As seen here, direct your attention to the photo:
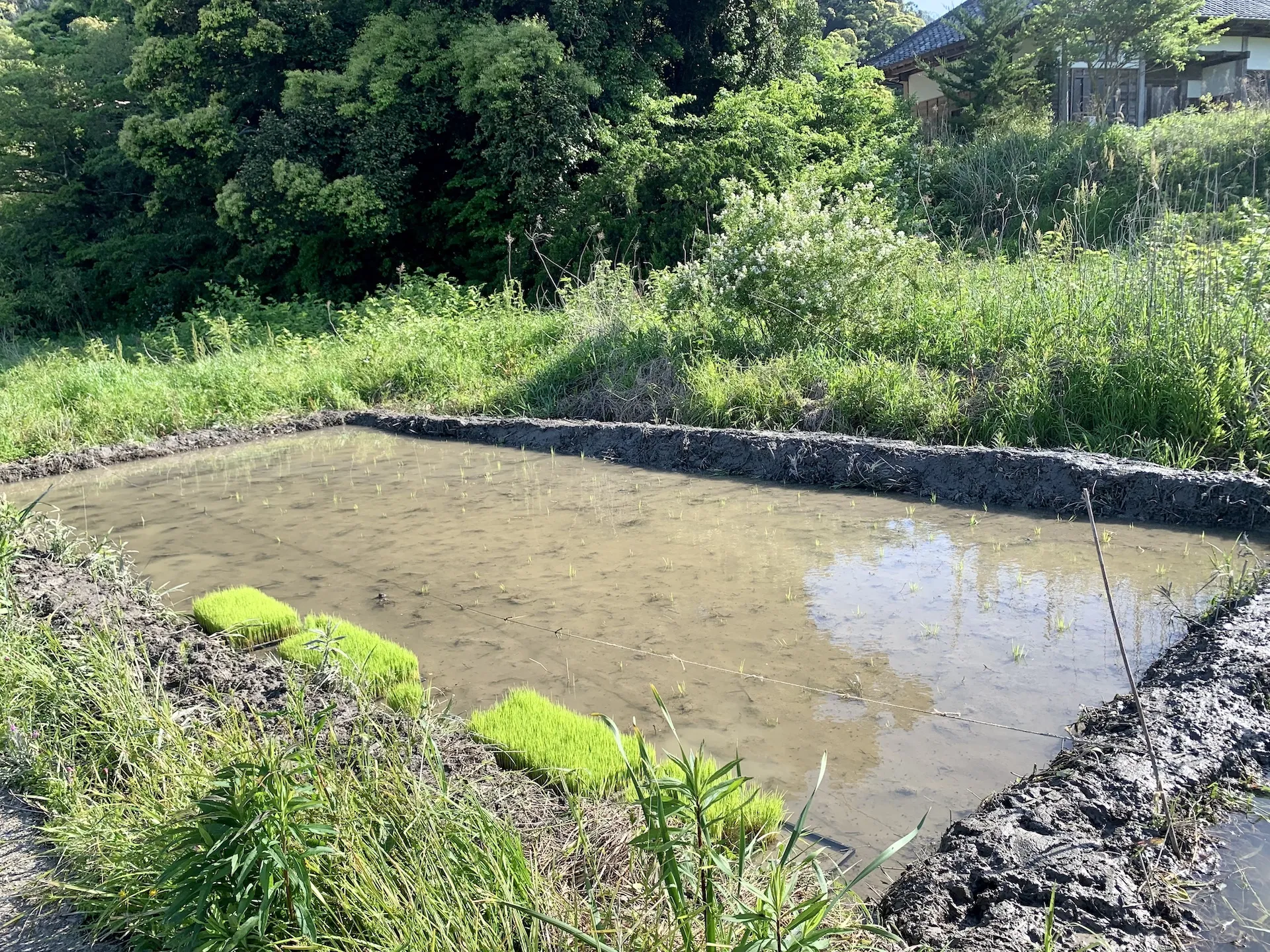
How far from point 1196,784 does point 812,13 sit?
18.6 m

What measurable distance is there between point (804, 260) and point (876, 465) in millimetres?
2576

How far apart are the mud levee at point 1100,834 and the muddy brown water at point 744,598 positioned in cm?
23

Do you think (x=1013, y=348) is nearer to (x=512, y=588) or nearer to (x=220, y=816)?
(x=512, y=588)

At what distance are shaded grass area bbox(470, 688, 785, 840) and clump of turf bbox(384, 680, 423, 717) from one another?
0.24 metres

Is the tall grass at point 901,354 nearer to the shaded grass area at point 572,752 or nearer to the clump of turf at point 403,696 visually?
the shaded grass area at point 572,752

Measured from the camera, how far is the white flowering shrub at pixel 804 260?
26.0 ft

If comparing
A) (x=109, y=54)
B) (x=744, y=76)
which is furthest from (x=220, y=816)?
(x=109, y=54)

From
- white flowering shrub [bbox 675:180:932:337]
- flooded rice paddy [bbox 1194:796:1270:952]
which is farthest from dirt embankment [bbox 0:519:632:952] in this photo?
white flowering shrub [bbox 675:180:932:337]

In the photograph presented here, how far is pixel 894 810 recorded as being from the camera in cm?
270

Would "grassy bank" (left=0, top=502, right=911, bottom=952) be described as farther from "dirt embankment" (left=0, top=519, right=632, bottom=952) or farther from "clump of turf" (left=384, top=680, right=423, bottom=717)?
"clump of turf" (left=384, top=680, right=423, bottom=717)

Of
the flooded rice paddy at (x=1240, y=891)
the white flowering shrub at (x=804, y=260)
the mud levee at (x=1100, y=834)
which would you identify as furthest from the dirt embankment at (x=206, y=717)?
the white flowering shrub at (x=804, y=260)

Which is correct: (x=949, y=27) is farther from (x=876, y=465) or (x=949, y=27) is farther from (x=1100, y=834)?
(x=1100, y=834)

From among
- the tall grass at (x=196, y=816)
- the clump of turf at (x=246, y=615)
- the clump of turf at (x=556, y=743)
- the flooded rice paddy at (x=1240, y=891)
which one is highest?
the tall grass at (x=196, y=816)

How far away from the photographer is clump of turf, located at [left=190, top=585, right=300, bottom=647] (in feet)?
13.2
